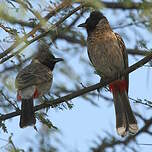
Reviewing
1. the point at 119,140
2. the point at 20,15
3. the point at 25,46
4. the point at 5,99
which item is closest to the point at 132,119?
the point at 119,140

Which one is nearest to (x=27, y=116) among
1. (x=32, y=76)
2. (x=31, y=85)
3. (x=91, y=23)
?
(x=31, y=85)

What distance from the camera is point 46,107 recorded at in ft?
10.6

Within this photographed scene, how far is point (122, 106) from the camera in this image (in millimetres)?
4363

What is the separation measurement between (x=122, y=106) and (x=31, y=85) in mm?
1001

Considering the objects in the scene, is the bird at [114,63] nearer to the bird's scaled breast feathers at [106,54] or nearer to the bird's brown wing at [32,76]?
the bird's scaled breast feathers at [106,54]

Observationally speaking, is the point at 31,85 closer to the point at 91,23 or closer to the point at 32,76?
the point at 32,76

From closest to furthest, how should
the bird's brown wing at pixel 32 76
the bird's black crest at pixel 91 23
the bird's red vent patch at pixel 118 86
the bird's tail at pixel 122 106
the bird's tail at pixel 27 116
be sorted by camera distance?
the bird's tail at pixel 27 116 → the bird's brown wing at pixel 32 76 → the bird's tail at pixel 122 106 → the bird's red vent patch at pixel 118 86 → the bird's black crest at pixel 91 23

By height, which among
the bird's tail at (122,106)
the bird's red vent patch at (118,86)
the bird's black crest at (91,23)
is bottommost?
the bird's tail at (122,106)

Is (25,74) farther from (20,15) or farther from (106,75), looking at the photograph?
(20,15)

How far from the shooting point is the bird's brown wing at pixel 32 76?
13.1 ft

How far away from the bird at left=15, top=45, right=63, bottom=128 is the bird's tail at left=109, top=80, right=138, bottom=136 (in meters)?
0.71

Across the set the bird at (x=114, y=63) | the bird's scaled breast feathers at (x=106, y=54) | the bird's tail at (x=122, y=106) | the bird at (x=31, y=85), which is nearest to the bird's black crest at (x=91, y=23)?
the bird at (x=114, y=63)

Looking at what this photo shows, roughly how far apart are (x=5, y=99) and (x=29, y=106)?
32.3 inches

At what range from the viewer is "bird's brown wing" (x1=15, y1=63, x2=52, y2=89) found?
13.1ft
